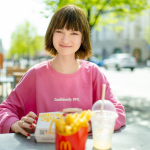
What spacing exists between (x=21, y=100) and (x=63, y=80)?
1.14 feet

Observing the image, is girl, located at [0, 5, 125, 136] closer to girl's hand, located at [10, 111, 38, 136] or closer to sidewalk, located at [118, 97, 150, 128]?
girl's hand, located at [10, 111, 38, 136]

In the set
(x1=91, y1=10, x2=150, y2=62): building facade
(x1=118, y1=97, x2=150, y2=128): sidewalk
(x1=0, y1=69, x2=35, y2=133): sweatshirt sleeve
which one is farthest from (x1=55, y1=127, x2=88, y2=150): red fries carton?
(x1=91, y1=10, x2=150, y2=62): building facade

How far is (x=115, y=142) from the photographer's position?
1.19 metres

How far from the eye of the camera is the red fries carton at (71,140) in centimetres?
84

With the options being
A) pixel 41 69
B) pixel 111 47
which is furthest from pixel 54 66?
pixel 111 47

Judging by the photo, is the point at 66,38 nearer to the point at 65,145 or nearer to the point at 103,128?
the point at 103,128

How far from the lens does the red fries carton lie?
0.84m

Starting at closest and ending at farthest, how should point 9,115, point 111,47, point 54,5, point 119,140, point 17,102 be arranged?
point 119,140, point 9,115, point 17,102, point 54,5, point 111,47

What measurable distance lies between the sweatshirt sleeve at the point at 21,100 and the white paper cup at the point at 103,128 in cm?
63

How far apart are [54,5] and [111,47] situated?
3231 cm

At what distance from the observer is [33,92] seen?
169cm

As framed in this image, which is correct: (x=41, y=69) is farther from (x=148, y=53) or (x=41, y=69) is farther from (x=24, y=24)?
(x=148, y=53)

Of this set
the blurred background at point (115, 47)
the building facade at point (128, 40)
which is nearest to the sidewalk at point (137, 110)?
the blurred background at point (115, 47)

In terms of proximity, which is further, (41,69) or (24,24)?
(24,24)
